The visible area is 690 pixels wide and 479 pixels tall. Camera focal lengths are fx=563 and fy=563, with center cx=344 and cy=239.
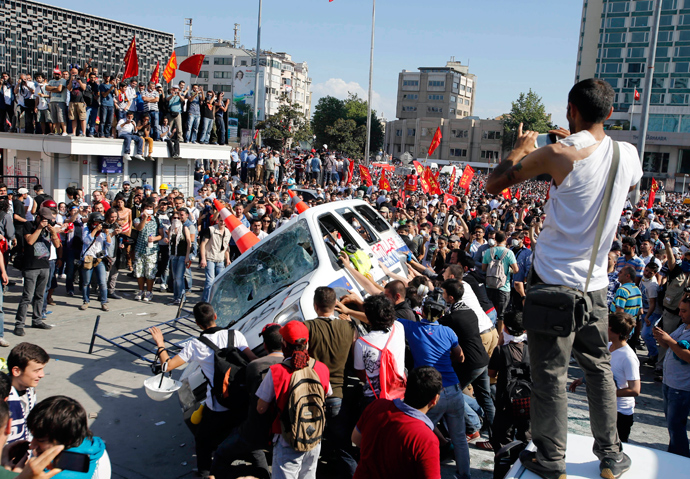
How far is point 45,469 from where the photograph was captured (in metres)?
2.92

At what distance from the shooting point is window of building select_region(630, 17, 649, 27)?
82.1m

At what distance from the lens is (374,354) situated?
4785 millimetres

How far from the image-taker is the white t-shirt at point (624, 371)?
5.27 meters

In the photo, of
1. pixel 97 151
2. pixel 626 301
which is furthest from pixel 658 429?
pixel 97 151

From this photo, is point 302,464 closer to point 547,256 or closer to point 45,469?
point 45,469

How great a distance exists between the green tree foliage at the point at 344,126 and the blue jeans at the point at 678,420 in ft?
166

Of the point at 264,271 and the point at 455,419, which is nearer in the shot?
the point at 455,419

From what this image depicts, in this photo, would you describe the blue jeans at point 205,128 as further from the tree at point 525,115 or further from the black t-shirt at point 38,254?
the tree at point 525,115

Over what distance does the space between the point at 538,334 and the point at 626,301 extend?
6.20 m

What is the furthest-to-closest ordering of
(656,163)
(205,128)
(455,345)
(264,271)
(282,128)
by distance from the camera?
1. (656,163)
2. (282,128)
3. (205,128)
4. (264,271)
5. (455,345)

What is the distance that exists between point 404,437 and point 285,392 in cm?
112

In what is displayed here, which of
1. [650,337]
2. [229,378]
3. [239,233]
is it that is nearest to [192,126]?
[239,233]

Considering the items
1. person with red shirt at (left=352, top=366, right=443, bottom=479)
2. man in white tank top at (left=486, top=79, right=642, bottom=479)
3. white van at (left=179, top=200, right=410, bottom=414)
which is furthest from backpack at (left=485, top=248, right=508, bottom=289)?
man in white tank top at (left=486, top=79, right=642, bottom=479)

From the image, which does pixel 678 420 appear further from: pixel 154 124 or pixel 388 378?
pixel 154 124
